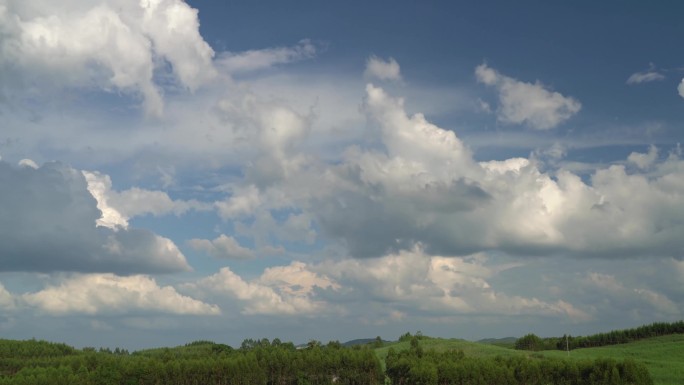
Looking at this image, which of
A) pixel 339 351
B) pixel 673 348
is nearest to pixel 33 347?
pixel 339 351

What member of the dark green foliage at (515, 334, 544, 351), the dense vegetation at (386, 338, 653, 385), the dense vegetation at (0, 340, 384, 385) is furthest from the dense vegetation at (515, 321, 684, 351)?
the dense vegetation at (0, 340, 384, 385)

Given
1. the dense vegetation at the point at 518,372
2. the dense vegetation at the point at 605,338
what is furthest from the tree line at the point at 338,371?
the dense vegetation at the point at 605,338

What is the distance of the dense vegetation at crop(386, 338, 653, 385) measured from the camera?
91.0 m

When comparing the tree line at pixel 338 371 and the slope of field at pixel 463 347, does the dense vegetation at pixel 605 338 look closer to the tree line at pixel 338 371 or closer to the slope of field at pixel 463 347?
the slope of field at pixel 463 347

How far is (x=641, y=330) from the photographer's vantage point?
143 m

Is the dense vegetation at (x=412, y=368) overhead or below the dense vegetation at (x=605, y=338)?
below

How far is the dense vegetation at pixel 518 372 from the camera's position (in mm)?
91000

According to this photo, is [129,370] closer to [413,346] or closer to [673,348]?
[413,346]

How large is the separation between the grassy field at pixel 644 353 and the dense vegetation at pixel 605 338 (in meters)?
5.72

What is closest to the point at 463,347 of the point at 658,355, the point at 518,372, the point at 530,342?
the point at 518,372

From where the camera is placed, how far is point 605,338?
150m

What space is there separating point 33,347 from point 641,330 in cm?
16014

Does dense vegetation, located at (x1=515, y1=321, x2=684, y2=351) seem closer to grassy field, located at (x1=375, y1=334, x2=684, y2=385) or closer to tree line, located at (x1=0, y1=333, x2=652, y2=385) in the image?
grassy field, located at (x1=375, y1=334, x2=684, y2=385)

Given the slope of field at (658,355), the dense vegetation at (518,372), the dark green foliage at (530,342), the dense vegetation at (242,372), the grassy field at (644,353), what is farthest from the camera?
the dark green foliage at (530,342)
